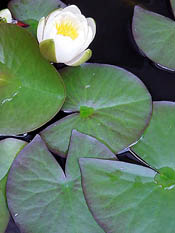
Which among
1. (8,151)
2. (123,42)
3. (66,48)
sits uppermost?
(66,48)

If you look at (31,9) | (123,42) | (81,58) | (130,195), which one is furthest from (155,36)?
(130,195)

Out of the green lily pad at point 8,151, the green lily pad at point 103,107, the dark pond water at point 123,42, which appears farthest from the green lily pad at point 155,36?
the green lily pad at point 8,151

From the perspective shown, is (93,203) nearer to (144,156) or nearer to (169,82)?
(144,156)

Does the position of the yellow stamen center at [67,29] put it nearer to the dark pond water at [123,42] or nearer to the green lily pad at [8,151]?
the dark pond water at [123,42]

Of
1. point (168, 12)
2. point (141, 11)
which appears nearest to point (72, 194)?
point (141, 11)

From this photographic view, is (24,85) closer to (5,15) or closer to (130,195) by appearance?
(5,15)

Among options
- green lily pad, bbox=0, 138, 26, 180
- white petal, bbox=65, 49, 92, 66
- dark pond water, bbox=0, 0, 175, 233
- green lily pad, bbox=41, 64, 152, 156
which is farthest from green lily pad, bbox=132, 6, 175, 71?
green lily pad, bbox=0, 138, 26, 180
